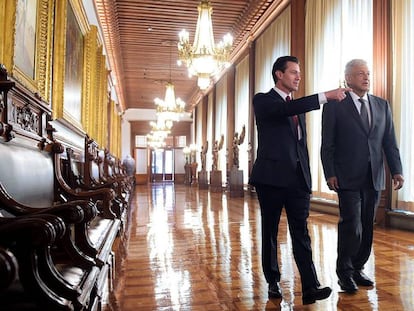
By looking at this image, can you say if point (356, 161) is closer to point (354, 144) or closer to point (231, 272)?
point (354, 144)

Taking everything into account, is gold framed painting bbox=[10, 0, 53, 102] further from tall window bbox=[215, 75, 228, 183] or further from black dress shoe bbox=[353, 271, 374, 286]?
tall window bbox=[215, 75, 228, 183]

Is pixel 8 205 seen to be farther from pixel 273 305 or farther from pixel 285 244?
pixel 285 244

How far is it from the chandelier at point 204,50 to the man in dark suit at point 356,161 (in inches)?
154

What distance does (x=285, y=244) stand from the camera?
3578mm

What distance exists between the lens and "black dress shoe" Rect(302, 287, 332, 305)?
1921 mm

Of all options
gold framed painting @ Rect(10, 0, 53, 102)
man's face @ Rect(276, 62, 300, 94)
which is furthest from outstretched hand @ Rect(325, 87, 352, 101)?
gold framed painting @ Rect(10, 0, 53, 102)

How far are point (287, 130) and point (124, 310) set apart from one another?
1.28m

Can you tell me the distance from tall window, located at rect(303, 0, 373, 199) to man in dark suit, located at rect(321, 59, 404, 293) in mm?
3573

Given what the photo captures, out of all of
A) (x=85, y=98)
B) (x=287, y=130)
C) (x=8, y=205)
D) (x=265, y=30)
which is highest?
(x=265, y=30)

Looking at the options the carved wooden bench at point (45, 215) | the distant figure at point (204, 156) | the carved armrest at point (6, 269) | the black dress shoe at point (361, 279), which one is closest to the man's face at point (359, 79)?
the black dress shoe at point (361, 279)

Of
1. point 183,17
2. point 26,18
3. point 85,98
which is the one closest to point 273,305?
point 26,18

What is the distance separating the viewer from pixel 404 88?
4.85 m

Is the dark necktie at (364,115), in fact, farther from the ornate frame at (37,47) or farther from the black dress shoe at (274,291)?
the ornate frame at (37,47)

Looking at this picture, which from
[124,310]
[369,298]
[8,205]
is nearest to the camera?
[8,205]
